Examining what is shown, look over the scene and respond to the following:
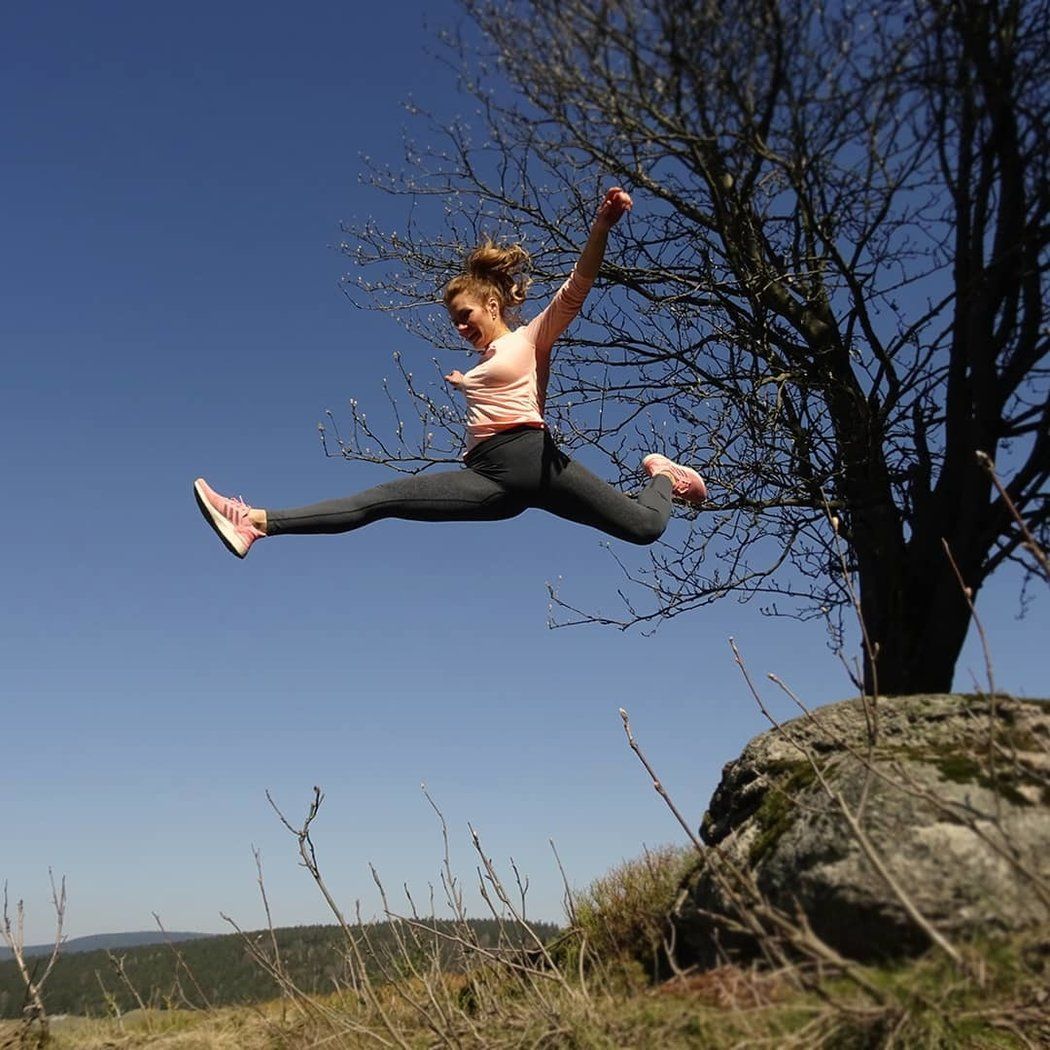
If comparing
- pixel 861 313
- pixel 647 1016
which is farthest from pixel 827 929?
pixel 861 313

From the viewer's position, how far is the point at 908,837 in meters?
3.22

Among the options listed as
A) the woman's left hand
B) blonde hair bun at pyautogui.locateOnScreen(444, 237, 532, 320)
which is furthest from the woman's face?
the woman's left hand

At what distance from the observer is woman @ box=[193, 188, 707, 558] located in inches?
176

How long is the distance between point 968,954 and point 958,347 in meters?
3.61

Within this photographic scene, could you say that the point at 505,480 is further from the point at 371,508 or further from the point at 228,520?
the point at 228,520

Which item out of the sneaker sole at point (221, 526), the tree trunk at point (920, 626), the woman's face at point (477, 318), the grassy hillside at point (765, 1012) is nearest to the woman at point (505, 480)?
the sneaker sole at point (221, 526)

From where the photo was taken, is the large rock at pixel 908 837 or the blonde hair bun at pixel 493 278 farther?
the blonde hair bun at pixel 493 278

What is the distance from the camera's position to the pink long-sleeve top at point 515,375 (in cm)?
460

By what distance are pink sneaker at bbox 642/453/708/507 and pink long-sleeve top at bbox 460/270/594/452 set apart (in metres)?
0.93

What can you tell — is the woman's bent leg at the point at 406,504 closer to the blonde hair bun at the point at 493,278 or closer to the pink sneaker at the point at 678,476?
the blonde hair bun at the point at 493,278

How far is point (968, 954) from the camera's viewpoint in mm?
2883

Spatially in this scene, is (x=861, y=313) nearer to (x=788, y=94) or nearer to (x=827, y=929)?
(x=788, y=94)

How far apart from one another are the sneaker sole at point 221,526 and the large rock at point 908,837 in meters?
2.32

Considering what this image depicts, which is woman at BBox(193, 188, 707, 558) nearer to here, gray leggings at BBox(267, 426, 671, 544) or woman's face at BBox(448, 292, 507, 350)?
gray leggings at BBox(267, 426, 671, 544)
